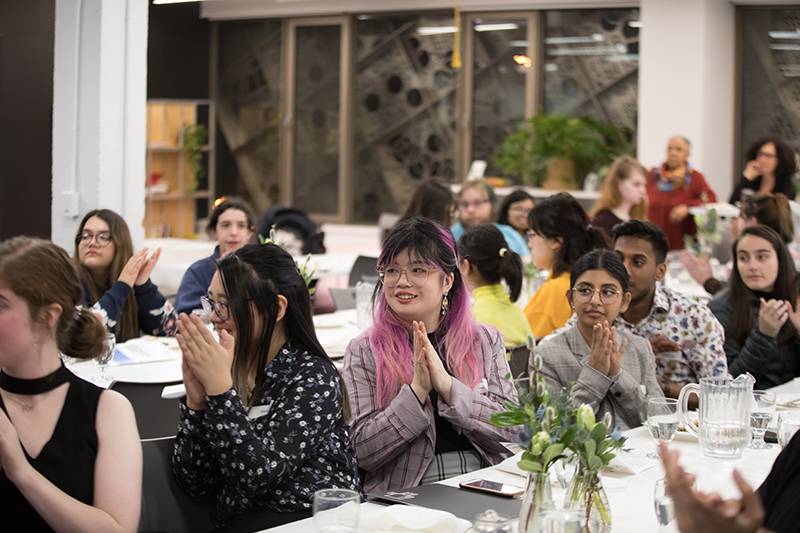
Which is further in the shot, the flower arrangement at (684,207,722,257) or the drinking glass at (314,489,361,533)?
the flower arrangement at (684,207,722,257)

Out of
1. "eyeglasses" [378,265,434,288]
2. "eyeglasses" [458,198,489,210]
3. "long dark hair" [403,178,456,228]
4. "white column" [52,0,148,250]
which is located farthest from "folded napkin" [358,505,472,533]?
"eyeglasses" [458,198,489,210]

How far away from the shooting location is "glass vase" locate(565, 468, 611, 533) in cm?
234

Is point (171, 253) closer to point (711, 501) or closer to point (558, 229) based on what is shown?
point (558, 229)

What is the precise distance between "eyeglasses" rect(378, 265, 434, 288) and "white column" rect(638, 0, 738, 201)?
8349 millimetres

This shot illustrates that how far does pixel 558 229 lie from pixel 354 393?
2131 mm

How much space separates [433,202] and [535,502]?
17.0ft

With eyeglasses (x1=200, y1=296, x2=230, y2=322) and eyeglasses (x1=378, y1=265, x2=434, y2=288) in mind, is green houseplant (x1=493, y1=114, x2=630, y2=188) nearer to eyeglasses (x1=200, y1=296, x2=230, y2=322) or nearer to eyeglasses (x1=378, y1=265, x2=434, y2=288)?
eyeglasses (x1=378, y1=265, x2=434, y2=288)

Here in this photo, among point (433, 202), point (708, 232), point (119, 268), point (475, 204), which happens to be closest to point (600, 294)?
point (119, 268)

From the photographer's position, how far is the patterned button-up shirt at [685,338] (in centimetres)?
441

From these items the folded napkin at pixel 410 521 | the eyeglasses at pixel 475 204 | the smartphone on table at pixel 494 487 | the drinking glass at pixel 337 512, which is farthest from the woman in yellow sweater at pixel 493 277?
the eyeglasses at pixel 475 204

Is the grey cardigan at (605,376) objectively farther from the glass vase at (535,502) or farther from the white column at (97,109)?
the white column at (97,109)

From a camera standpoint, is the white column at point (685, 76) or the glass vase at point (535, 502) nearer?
the glass vase at point (535, 502)

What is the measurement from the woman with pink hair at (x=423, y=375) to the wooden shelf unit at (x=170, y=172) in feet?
32.3

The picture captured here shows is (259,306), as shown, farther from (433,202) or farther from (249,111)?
(249,111)
